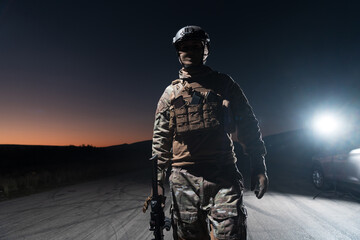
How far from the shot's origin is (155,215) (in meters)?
2.19

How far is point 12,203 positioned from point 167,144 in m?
6.68

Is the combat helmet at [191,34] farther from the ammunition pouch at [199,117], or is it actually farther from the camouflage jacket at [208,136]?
the ammunition pouch at [199,117]

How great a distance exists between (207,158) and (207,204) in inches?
15.4

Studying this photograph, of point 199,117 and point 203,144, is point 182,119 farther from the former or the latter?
point 203,144

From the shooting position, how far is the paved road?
409 centimetres

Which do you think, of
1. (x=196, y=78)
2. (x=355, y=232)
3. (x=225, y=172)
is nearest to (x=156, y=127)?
(x=196, y=78)

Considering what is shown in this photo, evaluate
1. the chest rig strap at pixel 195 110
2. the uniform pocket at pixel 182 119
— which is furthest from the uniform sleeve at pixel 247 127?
the uniform pocket at pixel 182 119

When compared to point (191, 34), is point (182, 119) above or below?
below

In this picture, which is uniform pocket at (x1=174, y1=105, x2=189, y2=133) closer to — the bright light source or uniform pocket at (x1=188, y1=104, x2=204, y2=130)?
uniform pocket at (x1=188, y1=104, x2=204, y2=130)

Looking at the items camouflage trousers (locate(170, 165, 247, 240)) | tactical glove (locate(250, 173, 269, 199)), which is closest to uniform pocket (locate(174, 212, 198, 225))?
camouflage trousers (locate(170, 165, 247, 240))

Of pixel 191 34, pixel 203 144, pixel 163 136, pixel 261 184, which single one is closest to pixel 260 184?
pixel 261 184

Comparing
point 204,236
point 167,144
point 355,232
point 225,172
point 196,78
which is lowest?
point 355,232

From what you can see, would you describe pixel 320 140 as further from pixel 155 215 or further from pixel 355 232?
pixel 155 215

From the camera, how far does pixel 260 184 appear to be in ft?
7.34
